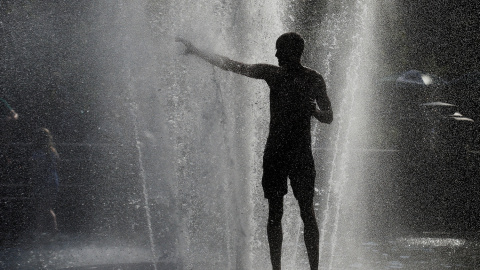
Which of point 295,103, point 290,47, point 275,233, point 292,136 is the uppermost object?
point 290,47

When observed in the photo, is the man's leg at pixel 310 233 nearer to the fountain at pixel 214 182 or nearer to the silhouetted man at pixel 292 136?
the silhouetted man at pixel 292 136

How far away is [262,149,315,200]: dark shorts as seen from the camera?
3686 mm

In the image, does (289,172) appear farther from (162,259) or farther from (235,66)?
(162,259)

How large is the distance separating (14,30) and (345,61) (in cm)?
1182

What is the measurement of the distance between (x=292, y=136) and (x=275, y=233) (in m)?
0.70

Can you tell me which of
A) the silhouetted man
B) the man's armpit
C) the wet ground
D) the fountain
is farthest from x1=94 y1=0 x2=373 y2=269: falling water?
the silhouetted man

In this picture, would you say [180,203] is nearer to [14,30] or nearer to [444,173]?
[444,173]

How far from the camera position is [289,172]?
3.72 meters

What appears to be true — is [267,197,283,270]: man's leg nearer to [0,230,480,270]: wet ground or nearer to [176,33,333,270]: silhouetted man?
[176,33,333,270]: silhouetted man

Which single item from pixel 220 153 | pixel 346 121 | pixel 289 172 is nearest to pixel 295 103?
pixel 289 172

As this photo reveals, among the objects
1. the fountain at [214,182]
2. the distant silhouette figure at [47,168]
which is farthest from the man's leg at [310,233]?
the distant silhouette figure at [47,168]

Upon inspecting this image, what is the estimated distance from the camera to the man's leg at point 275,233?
3713 mm

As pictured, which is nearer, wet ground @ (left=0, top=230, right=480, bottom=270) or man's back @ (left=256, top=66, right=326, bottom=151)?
man's back @ (left=256, top=66, right=326, bottom=151)

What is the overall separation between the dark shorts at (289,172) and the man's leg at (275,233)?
0.22 feet
